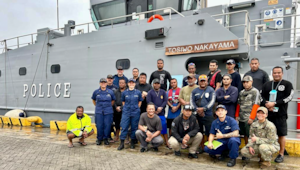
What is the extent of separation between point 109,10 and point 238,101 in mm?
6784

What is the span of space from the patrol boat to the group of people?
4.91ft

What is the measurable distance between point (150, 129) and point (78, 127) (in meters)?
1.95

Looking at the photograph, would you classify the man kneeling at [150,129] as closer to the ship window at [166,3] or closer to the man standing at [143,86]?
the man standing at [143,86]

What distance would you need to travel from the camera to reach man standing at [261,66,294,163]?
3783 mm

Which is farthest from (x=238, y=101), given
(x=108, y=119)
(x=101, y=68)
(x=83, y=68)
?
(x=83, y=68)

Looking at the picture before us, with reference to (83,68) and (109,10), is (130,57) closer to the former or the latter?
(83,68)

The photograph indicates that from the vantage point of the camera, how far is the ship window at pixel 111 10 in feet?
28.3

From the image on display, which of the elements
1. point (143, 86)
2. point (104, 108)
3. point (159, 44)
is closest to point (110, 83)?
point (104, 108)

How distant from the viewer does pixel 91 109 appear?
799cm

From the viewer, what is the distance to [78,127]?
17.7 feet

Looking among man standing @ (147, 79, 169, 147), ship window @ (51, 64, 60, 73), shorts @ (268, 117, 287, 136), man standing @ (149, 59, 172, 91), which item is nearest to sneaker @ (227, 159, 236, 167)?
shorts @ (268, 117, 287, 136)

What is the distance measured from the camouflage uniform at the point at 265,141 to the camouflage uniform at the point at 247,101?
0.28 metres

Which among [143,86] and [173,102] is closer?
[173,102]

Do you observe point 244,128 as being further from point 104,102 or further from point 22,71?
point 22,71
